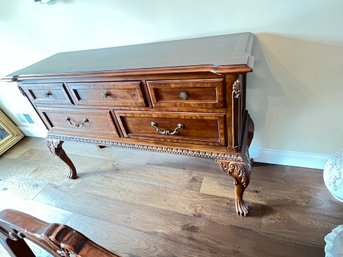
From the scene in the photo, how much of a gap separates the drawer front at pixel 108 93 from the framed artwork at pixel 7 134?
168 cm

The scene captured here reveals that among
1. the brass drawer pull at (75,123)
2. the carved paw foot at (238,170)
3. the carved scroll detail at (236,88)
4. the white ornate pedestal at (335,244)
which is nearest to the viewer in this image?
the carved scroll detail at (236,88)

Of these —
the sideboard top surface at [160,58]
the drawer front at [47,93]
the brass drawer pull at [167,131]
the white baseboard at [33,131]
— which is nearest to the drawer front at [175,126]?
the brass drawer pull at [167,131]

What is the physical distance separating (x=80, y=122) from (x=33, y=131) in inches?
57.6

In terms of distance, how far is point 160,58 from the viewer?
3.40 feet

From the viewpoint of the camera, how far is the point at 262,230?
1.20 meters

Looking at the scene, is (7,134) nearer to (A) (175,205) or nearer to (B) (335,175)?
(A) (175,205)

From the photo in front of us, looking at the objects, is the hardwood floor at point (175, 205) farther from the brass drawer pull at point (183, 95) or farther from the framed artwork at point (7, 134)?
the brass drawer pull at point (183, 95)

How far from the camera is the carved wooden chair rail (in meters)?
0.46

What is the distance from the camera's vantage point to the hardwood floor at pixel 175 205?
3.86 ft

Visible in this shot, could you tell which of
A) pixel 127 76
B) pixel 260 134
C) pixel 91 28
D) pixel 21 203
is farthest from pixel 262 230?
pixel 21 203

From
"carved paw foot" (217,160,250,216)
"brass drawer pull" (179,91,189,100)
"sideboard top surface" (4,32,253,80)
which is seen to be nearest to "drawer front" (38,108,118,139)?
"sideboard top surface" (4,32,253,80)

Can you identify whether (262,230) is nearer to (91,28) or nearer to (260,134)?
(260,134)

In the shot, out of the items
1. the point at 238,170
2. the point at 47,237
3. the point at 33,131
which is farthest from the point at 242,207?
the point at 33,131

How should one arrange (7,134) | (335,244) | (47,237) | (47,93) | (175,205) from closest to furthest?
(47,237)
(335,244)
(47,93)
(175,205)
(7,134)
